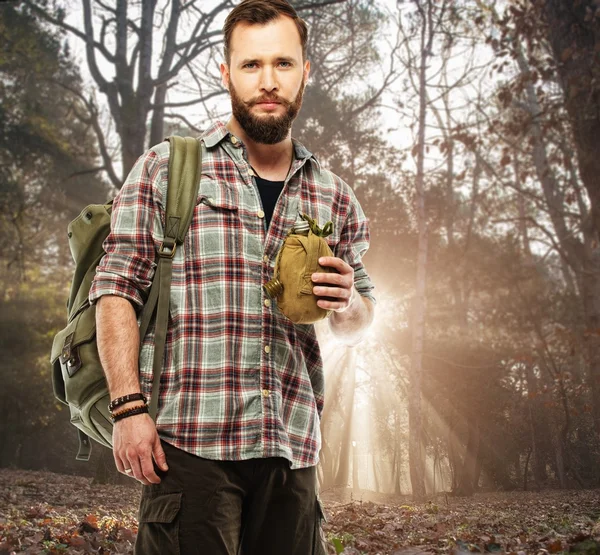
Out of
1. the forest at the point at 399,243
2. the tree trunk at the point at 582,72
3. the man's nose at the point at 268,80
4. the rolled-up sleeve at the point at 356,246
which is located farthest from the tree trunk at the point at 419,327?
the man's nose at the point at 268,80

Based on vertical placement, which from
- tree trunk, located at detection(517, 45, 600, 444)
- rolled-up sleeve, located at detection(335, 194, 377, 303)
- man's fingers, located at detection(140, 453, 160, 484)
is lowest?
man's fingers, located at detection(140, 453, 160, 484)

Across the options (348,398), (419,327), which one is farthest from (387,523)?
(348,398)

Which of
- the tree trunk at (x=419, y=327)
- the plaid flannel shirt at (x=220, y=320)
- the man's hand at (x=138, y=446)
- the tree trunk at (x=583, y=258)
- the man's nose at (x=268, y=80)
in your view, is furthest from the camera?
the tree trunk at (x=419, y=327)

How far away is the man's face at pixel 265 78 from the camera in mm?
1740

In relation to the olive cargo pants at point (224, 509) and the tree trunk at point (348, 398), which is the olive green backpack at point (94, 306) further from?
the tree trunk at point (348, 398)

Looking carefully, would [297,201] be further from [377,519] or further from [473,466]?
[473,466]

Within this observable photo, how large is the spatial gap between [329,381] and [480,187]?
19.4 feet

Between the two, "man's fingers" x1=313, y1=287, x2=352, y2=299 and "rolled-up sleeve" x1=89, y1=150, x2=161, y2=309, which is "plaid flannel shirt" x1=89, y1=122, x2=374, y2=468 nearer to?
"rolled-up sleeve" x1=89, y1=150, x2=161, y2=309

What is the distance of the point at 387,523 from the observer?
6.76m

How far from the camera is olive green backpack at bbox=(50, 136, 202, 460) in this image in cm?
154

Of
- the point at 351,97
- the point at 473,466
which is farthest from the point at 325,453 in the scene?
the point at 351,97

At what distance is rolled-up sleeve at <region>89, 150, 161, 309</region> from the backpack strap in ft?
0.10

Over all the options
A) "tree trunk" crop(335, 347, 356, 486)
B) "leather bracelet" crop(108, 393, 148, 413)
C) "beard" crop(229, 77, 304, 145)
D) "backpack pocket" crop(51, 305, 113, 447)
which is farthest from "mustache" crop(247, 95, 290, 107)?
"tree trunk" crop(335, 347, 356, 486)

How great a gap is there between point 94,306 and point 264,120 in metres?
0.70
